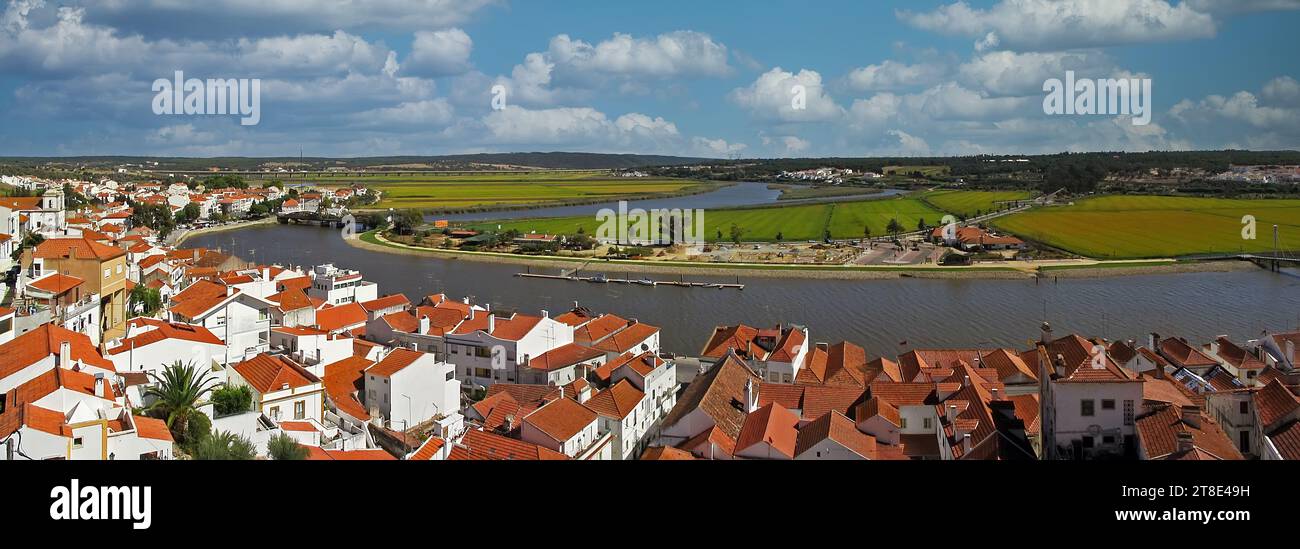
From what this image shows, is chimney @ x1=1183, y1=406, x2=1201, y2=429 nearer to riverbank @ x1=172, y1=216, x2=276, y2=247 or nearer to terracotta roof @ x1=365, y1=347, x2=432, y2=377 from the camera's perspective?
terracotta roof @ x1=365, y1=347, x2=432, y2=377

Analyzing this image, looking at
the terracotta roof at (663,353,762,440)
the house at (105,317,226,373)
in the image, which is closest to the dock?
the terracotta roof at (663,353,762,440)

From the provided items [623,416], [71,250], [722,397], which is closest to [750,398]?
[722,397]

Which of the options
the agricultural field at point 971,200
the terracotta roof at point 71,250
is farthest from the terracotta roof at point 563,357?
the agricultural field at point 971,200

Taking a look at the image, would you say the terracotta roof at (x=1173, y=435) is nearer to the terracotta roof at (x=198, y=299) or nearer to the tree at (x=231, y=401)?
the tree at (x=231, y=401)

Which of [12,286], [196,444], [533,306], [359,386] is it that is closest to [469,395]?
[359,386]

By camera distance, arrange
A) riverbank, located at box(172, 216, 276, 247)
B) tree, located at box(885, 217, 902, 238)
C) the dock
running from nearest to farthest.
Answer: the dock < riverbank, located at box(172, 216, 276, 247) < tree, located at box(885, 217, 902, 238)
